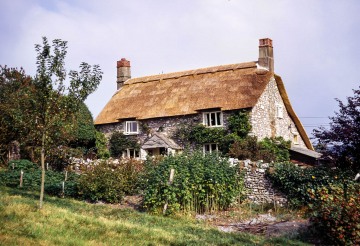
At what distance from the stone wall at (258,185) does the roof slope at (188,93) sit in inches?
388

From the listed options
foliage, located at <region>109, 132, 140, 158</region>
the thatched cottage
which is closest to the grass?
the thatched cottage

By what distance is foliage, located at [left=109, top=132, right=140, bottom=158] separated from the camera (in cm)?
3319

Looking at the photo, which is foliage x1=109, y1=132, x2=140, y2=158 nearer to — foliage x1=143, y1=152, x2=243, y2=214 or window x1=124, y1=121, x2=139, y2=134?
window x1=124, y1=121, x2=139, y2=134

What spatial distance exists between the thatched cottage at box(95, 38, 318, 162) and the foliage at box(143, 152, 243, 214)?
11900 millimetres

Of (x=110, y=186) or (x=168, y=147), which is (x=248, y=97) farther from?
(x=110, y=186)

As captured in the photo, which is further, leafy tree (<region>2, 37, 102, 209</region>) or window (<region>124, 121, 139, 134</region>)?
window (<region>124, 121, 139, 134</region>)

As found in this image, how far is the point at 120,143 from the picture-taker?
1321 inches

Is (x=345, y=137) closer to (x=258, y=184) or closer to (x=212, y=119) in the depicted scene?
(x=258, y=184)

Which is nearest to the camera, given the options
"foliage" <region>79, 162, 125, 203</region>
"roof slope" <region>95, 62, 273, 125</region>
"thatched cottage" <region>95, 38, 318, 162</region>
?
"foliage" <region>79, 162, 125, 203</region>

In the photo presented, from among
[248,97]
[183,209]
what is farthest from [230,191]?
[248,97]

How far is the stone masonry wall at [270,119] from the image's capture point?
1171 inches

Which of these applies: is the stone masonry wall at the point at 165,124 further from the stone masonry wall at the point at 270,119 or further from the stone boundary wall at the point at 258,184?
the stone boundary wall at the point at 258,184

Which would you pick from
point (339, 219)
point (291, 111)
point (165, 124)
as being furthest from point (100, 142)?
point (339, 219)

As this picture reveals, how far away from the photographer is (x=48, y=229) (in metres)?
10.1
